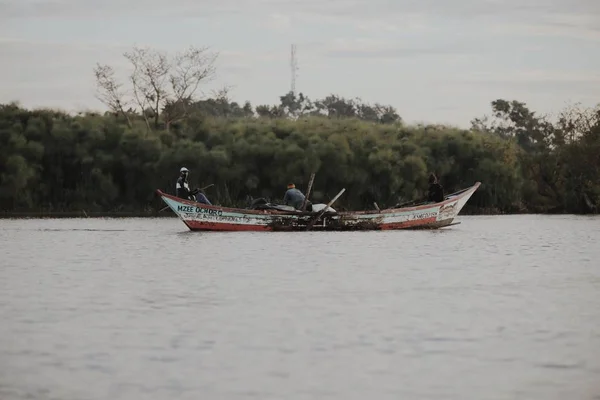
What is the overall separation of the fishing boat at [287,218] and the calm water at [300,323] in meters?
6.07

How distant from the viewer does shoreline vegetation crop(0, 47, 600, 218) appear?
49188mm

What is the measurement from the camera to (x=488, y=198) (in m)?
52.4

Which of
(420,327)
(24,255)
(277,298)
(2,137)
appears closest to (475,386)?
(420,327)

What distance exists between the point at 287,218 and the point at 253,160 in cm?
1627

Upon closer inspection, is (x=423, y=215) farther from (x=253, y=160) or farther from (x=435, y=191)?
(x=253, y=160)

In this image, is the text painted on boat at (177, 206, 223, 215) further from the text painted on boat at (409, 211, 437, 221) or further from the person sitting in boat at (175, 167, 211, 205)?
the text painted on boat at (409, 211, 437, 221)

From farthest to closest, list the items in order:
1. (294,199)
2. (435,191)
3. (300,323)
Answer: (435,191) < (294,199) < (300,323)

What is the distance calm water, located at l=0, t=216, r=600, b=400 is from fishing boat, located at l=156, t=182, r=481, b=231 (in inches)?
239

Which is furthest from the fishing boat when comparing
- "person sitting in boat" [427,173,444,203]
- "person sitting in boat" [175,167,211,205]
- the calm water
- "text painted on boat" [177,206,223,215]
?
the calm water

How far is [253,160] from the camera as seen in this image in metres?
50.3

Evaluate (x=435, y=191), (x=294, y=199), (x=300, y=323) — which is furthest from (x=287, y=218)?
(x=300, y=323)

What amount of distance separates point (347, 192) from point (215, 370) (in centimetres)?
3824

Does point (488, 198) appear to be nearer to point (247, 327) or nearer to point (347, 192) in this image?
point (347, 192)

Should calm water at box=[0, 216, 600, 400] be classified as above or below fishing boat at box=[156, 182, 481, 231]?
below
